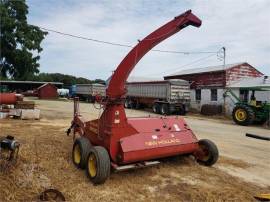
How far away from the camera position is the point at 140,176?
24.1 feet

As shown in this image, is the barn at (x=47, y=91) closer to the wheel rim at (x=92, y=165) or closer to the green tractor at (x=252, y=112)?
the green tractor at (x=252, y=112)

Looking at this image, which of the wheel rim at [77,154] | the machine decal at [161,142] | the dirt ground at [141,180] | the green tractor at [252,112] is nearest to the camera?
the dirt ground at [141,180]

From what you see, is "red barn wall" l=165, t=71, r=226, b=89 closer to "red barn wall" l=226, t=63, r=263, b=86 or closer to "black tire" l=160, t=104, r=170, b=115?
"red barn wall" l=226, t=63, r=263, b=86

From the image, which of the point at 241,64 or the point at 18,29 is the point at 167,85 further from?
the point at 18,29

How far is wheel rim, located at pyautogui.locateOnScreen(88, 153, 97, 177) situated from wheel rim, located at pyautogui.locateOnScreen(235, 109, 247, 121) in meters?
15.5

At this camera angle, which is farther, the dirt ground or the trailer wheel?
the trailer wheel

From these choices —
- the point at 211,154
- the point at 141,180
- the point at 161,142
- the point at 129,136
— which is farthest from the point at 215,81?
the point at 141,180

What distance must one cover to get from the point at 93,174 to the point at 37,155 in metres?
2.24

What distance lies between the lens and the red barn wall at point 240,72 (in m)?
29.5

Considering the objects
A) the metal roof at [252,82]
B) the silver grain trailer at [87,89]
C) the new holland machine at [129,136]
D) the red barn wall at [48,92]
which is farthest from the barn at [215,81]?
the red barn wall at [48,92]

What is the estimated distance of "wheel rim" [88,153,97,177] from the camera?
6.92 meters

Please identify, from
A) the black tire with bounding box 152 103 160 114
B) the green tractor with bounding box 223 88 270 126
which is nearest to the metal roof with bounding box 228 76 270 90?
the green tractor with bounding box 223 88 270 126

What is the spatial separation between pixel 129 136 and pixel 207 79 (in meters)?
25.2

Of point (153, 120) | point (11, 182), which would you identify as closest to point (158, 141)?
point (153, 120)
